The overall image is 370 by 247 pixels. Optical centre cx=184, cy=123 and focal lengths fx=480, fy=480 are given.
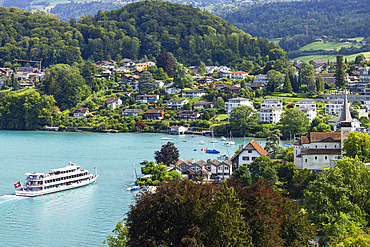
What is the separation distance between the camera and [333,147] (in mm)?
30641

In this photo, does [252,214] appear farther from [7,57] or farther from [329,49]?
[329,49]

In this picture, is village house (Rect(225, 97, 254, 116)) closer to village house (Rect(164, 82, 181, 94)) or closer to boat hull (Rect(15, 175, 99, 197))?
village house (Rect(164, 82, 181, 94))

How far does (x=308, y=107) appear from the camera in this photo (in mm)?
66438

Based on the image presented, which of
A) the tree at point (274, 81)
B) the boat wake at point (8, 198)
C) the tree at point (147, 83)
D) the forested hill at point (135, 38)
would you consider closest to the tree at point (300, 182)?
the boat wake at point (8, 198)

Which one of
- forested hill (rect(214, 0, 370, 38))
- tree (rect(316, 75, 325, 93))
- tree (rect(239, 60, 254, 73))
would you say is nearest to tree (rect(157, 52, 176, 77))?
tree (rect(239, 60, 254, 73))

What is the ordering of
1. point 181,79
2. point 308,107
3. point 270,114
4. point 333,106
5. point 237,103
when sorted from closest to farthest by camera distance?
point 270,114
point 333,106
point 308,107
point 237,103
point 181,79

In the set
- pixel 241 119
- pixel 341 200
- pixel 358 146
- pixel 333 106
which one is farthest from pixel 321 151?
pixel 333 106

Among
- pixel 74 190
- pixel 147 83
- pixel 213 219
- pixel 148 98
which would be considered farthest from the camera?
pixel 147 83

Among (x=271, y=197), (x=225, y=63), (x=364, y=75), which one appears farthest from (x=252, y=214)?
(x=225, y=63)

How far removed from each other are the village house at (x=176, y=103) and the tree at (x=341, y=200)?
53.5 m

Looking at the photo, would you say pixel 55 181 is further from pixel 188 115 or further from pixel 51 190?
pixel 188 115

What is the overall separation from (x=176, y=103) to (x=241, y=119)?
1574cm

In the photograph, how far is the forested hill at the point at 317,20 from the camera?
15474cm

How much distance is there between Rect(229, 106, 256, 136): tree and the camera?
6322cm
